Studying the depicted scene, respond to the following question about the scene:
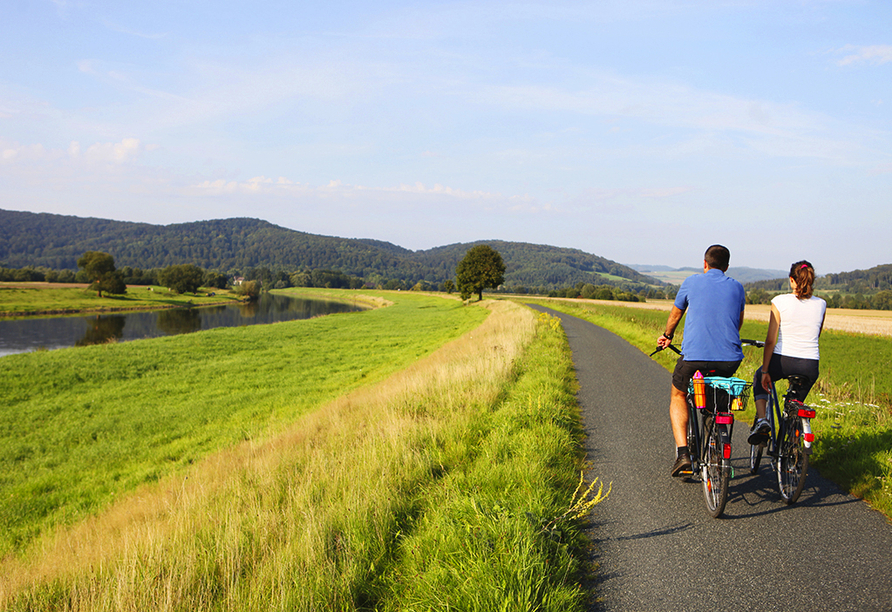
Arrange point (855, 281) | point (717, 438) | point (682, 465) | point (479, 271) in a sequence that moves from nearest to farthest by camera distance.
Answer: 1. point (717, 438)
2. point (682, 465)
3. point (479, 271)
4. point (855, 281)

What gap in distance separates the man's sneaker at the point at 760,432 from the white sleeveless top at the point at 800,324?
0.75 metres

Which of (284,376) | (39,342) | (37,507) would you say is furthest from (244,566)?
(39,342)

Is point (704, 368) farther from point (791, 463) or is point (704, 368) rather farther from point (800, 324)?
point (791, 463)

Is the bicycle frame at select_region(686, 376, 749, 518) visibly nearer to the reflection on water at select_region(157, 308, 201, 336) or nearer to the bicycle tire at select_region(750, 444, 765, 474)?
the bicycle tire at select_region(750, 444, 765, 474)

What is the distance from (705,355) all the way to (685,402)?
25.8 inches

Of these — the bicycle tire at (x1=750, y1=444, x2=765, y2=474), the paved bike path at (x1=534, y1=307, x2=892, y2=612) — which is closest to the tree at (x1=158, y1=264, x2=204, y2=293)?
the paved bike path at (x1=534, y1=307, x2=892, y2=612)

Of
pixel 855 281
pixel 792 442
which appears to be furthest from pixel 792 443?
pixel 855 281

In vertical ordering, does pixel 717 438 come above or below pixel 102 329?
above

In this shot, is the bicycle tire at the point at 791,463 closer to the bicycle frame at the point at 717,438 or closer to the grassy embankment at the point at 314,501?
the bicycle frame at the point at 717,438

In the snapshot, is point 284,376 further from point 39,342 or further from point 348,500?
point 39,342

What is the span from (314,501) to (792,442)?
4.70 meters

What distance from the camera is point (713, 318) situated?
179 inches

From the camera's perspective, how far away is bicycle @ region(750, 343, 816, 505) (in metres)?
4.15

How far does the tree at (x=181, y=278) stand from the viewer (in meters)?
92.0
